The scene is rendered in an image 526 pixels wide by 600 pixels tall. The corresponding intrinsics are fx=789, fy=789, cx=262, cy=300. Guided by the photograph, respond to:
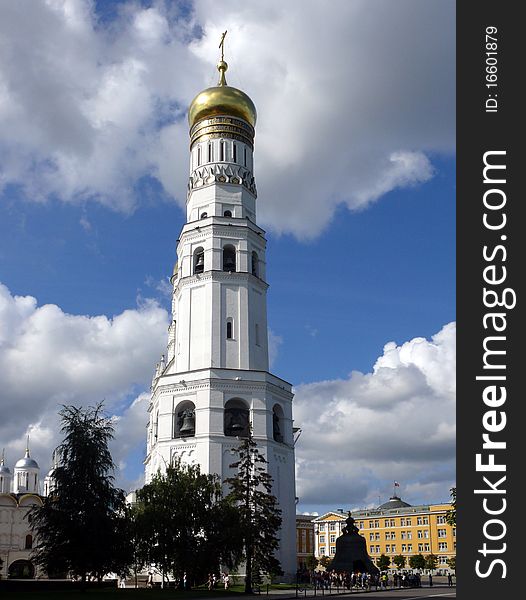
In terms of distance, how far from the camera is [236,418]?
47.5 m

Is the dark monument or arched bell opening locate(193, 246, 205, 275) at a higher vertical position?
arched bell opening locate(193, 246, 205, 275)

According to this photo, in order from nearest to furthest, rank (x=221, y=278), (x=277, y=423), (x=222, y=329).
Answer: (x=222, y=329)
(x=277, y=423)
(x=221, y=278)

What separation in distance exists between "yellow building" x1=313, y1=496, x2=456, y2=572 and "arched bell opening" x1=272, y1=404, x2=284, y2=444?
5312 centimetres

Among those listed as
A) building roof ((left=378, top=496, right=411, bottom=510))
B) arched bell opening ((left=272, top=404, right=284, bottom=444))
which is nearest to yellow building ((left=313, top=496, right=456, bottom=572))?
building roof ((left=378, top=496, right=411, bottom=510))

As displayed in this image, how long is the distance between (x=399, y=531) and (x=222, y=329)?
67.2m

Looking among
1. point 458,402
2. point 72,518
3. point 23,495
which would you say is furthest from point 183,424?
point 23,495

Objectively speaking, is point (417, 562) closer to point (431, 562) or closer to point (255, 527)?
point (431, 562)

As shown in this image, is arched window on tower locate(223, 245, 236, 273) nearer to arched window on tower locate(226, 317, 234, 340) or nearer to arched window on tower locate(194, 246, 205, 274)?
arched window on tower locate(194, 246, 205, 274)

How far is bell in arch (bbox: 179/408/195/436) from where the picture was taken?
47281 millimetres

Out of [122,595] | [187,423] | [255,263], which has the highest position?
[255,263]

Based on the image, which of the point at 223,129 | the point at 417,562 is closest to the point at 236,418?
the point at 223,129

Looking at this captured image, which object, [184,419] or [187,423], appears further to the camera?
[184,419]

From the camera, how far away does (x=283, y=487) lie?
157 ft

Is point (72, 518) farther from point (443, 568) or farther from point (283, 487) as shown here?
point (443, 568)
